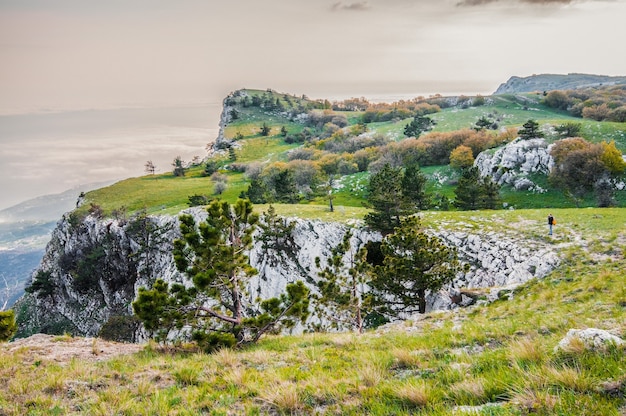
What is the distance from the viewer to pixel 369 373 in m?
6.93

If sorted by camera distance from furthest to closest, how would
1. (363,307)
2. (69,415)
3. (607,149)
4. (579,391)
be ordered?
1. (607,149)
2. (363,307)
3. (69,415)
4. (579,391)

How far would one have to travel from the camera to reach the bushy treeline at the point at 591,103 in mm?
92600

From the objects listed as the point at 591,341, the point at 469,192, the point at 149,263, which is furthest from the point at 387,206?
the point at 149,263

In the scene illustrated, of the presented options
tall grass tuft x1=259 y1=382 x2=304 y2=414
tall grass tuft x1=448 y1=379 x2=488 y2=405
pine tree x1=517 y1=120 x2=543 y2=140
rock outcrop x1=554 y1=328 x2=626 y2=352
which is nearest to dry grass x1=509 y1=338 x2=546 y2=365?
rock outcrop x1=554 y1=328 x2=626 y2=352

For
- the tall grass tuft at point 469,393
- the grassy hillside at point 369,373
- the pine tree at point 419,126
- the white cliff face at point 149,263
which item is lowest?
the white cliff face at point 149,263

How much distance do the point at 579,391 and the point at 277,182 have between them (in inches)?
2391

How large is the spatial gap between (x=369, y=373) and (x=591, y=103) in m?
154

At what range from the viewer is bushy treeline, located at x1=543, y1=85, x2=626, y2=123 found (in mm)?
92600

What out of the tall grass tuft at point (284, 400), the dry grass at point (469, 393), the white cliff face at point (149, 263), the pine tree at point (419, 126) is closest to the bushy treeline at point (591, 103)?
the pine tree at point (419, 126)

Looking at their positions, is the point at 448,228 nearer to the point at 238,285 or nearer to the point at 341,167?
the point at 238,285

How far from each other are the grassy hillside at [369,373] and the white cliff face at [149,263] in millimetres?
9478

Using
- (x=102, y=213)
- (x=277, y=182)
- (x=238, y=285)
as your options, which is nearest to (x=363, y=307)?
(x=238, y=285)

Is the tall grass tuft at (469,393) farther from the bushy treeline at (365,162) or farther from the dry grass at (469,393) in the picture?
the bushy treeline at (365,162)

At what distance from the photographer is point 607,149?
49969 mm
